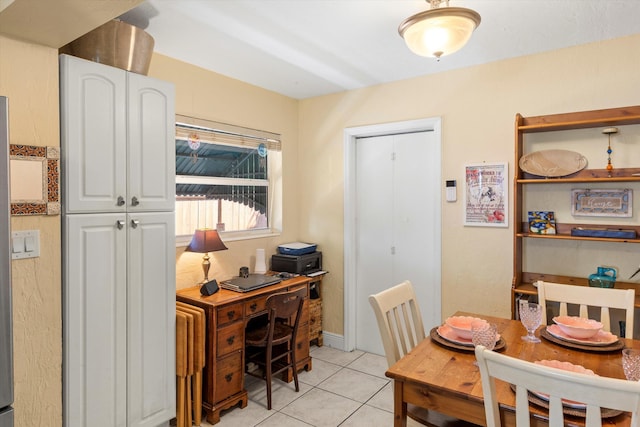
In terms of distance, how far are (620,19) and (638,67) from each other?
0.40 m

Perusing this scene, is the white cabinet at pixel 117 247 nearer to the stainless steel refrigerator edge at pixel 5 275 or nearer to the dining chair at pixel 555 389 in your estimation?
the stainless steel refrigerator edge at pixel 5 275

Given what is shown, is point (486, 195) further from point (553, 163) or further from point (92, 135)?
point (92, 135)

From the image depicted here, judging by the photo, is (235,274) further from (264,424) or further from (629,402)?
(629,402)

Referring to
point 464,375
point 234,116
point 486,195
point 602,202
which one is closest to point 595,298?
point 602,202

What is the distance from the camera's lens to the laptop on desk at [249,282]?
2.86 meters

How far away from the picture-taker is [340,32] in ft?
8.10

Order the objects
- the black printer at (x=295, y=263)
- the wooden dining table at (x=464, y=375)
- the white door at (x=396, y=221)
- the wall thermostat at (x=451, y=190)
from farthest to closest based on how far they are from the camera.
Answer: the black printer at (x=295, y=263) < the white door at (x=396, y=221) < the wall thermostat at (x=451, y=190) < the wooden dining table at (x=464, y=375)

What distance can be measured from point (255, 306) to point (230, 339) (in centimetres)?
30

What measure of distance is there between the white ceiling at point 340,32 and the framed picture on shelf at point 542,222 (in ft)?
3.75

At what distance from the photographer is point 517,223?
274cm

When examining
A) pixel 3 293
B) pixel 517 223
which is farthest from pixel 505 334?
pixel 3 293

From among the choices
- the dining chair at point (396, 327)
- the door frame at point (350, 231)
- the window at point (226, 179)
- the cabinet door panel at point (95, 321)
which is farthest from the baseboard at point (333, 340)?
the cabinet door panel at point (95, 321)

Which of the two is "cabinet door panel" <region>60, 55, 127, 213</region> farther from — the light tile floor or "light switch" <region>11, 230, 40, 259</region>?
the light tile floor

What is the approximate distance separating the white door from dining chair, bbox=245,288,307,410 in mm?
915
